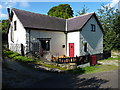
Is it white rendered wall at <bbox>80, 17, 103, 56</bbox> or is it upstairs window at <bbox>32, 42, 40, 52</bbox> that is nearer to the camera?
upstairs window at <bbox>32, 42, 40, 52</bbox>

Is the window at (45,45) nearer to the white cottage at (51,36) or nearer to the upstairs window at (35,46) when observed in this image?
the white cottage at (51,36)

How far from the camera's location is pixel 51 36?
54.0ft

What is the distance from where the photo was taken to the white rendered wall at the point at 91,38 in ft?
55.3

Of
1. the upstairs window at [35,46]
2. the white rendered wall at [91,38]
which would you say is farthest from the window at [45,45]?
the white rendered wall at [91,38]

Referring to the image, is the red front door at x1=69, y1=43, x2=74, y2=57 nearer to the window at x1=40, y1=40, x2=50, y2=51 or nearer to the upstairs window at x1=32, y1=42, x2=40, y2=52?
the window at x1=40, y1=40, x2=50, y2=51

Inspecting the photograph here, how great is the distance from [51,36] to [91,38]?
296 inches

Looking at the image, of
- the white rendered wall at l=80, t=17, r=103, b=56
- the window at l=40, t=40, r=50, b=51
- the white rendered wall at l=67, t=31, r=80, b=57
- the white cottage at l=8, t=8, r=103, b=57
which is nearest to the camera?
the white cottage at l=8, t=8, r=103, b=57

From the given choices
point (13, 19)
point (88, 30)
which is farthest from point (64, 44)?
point (13, 19)

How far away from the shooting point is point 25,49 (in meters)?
14.3

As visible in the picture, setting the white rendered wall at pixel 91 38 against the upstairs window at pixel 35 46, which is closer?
the upstairs window at pixel 35 46

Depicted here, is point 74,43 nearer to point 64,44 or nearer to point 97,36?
point 64,44

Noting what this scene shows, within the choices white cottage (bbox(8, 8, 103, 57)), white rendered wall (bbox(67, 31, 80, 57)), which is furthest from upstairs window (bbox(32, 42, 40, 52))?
white rendered wall (bbox(67, 31, 80, 57))

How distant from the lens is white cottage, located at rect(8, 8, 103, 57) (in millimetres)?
14648

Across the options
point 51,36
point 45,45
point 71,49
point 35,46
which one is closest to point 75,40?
point 71,49
